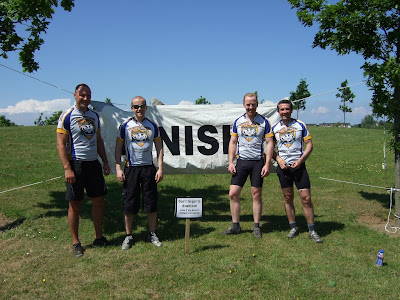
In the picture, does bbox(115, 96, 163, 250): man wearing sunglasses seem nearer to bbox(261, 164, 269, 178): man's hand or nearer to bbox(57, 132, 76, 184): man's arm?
bbox(57, 132, 76, 184): man's arm

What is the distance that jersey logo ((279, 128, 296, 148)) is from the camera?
5.32 meters

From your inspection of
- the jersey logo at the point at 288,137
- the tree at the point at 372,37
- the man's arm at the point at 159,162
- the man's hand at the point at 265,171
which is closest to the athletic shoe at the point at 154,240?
the man's arm at the point at 159,162

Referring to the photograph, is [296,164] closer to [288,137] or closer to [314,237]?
[288,137]

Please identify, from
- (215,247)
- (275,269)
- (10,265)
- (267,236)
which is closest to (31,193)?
(10,265)

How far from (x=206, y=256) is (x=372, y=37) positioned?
14.9 ft

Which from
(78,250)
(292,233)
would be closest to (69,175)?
(78,250)

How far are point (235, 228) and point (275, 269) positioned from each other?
1.37 meters

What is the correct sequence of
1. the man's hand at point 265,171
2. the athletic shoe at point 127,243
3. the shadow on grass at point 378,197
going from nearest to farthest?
the athletic shoe at point 127,243 < the man's hand at point 265,171 < the shadow on grass at point 378,197

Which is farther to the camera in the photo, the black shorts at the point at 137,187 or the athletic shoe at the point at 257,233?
the athletic shoe at the point at 257,233

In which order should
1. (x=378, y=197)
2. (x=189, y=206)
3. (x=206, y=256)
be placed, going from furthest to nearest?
1. (x=378, y=197)
2. (x=189, y=206)
3. (x=206, y=256)

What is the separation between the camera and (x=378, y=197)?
7961mm

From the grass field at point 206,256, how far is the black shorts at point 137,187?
602mm

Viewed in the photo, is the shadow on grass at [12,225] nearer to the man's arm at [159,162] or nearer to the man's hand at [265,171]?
the man's arm at [159,162]

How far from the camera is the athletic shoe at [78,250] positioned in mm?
4762
